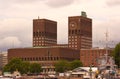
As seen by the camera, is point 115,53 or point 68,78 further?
point 115,53

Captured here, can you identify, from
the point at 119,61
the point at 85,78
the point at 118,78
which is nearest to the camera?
the point at 118,78

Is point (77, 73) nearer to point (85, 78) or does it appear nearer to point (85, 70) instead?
point (85, 70)

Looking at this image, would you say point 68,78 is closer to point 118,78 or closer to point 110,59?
point 110,59

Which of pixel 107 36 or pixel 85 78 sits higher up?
pixel 107 36

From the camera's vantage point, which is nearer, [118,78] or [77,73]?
[118,78]

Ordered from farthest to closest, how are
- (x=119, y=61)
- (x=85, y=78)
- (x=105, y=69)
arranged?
1. (x=119, y=61)
2. (x=85, y=78)
3. (x=105, y=69)

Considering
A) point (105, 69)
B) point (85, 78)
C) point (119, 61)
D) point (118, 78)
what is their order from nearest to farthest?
point (118, 78) < point (105, 69) < point (85, 78) < point (119, 61)

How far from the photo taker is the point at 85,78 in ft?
483

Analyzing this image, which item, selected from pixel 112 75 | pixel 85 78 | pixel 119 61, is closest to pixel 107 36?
pixel 112 75

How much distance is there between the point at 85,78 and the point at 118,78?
38.4m

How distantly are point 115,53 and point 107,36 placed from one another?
66.7 meters

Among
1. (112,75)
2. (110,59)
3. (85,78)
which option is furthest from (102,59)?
(85,78)

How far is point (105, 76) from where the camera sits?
113 m

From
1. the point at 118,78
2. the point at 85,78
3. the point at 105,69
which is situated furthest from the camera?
the point at 85,78
